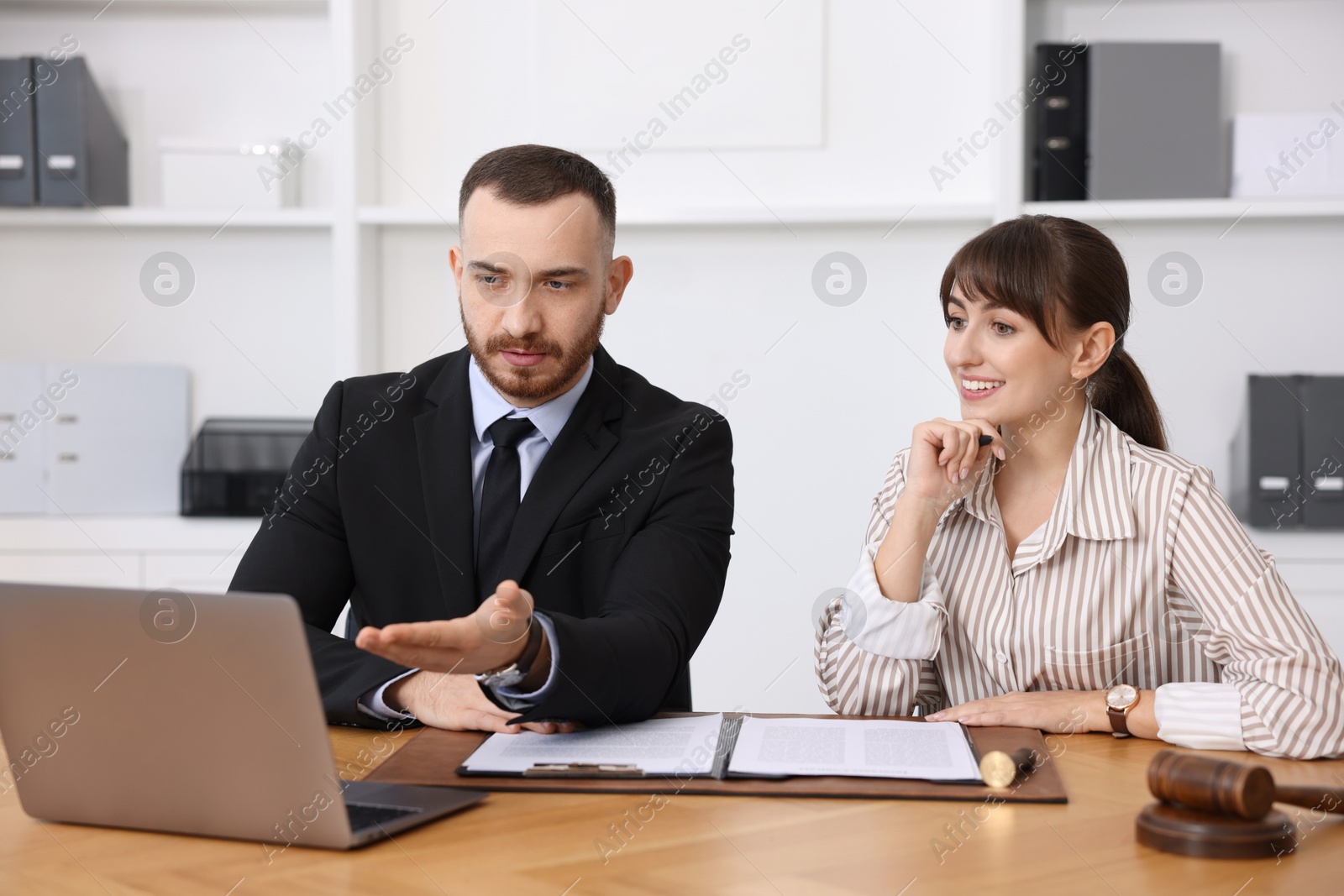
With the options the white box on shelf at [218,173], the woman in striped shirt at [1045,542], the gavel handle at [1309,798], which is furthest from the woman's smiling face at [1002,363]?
the white box on shelf at [218,173]

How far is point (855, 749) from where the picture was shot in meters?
1.21

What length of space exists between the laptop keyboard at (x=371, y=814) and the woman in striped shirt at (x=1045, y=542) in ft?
2.23

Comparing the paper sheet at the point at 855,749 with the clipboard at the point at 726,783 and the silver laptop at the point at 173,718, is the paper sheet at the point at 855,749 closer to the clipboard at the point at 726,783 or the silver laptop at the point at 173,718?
the clipboard at the point at 726,783

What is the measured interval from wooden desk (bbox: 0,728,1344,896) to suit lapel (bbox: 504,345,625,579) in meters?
0.55

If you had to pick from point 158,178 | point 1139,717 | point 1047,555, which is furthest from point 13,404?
point 1139,717

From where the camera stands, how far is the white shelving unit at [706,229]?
8.96 feet

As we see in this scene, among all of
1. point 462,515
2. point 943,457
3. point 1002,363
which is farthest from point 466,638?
point 1002,363

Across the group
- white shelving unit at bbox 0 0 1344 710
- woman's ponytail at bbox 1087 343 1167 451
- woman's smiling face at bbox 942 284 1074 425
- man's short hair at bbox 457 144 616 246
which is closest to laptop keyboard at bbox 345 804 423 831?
man's short hair at bbox 457 144 616 246

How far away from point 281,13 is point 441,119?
1.68 ft

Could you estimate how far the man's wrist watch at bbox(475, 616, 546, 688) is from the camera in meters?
1.17

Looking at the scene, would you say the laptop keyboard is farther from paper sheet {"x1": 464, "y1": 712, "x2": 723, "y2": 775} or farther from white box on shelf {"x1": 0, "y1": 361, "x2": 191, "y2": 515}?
white box on shelf {"x1": 0, "y1": 361, "x2": 191, "y2": 515}

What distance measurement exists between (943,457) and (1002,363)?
17cm

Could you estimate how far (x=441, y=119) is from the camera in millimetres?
2885

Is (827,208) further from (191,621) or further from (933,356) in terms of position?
(191,621)
